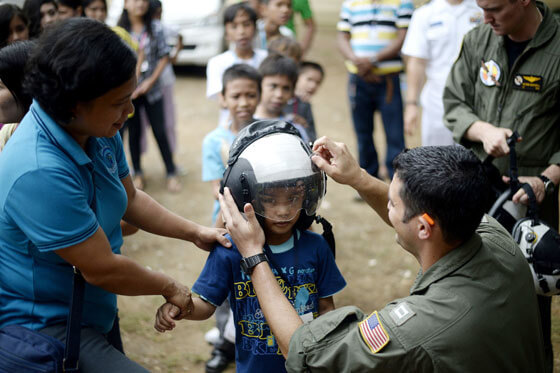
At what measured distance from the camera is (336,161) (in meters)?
2.18

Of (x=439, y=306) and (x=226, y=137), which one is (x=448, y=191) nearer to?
(x=439, y=306)

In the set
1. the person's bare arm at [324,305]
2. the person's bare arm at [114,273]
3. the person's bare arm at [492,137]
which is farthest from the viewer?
the person's bare arm at [492,137]

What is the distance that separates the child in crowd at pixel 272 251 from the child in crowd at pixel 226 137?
47.9 inches

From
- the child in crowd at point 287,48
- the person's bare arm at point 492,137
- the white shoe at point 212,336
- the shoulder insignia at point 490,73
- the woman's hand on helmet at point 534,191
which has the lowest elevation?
the white shoe at point 212,336

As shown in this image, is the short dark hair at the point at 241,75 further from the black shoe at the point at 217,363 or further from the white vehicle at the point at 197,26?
the white vehicle at the point at 197,26

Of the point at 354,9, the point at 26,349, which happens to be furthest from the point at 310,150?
the point at 354,9

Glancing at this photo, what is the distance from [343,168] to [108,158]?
2.97 feet

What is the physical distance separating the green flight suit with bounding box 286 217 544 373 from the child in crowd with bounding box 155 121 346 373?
400mm

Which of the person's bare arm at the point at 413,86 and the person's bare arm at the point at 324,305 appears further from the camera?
the person's bare arm at the point at 413,86

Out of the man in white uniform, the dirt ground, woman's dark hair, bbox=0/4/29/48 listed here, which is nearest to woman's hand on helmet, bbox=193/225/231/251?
the dirt ground

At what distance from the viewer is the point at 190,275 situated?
4734mm

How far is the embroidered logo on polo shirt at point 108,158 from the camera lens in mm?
1926

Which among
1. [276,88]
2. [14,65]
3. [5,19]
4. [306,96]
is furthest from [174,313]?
[306,96]

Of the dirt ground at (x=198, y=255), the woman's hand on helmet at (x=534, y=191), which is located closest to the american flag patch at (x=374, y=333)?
the woman's hand on helmet at (x=534, y=191)
